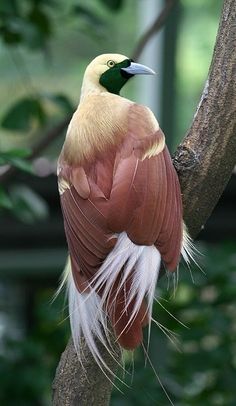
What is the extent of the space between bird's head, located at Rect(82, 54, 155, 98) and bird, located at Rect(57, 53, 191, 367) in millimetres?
114

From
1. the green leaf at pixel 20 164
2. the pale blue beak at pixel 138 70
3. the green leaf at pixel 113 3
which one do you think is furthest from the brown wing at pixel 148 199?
the green leaf at pixel 113 3

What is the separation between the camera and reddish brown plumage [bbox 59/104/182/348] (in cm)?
159

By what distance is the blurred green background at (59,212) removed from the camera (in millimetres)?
2844

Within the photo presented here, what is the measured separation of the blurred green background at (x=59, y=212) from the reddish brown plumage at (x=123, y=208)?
495 millimetres

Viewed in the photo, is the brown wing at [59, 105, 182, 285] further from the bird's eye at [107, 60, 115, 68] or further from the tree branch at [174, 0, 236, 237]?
the bird's eye at [107, 60, 115, 68]

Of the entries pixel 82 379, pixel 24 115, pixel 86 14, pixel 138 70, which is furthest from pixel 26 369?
pixel 138 70

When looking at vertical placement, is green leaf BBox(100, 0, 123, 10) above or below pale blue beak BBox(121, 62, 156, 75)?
below

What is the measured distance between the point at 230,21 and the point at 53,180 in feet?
6.34

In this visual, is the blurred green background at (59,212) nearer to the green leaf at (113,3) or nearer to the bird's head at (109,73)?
the green leaf at (113,3)

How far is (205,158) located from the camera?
168cm

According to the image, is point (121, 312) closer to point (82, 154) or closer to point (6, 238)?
point (82, 154)

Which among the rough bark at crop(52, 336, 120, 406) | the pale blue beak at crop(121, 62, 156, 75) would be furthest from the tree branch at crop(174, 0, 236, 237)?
the rough bark at crop(52, 336, 120, 406)

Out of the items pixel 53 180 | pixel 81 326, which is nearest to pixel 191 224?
pixel 81 326

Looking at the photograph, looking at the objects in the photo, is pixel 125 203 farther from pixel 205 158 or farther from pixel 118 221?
pixel 205 158
